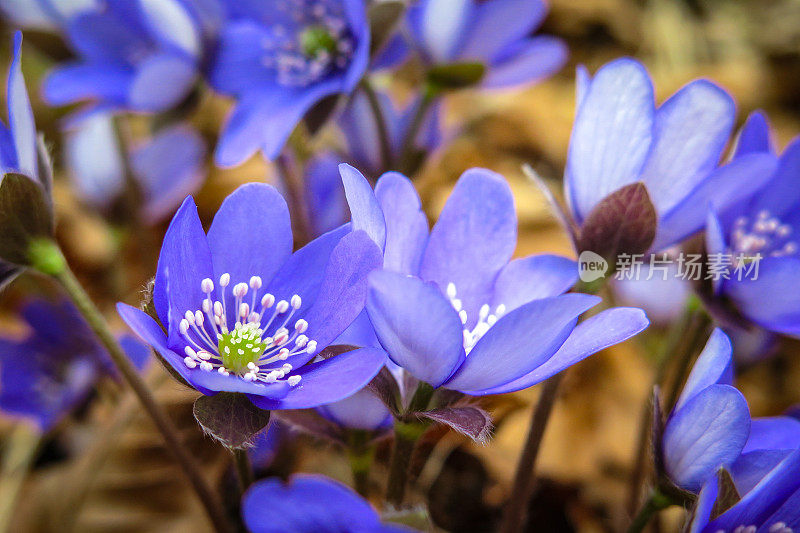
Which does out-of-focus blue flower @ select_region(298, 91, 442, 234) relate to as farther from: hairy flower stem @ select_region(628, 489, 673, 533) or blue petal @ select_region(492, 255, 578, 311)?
hairy flower stem @ select_region(628, 489, 673, 533)

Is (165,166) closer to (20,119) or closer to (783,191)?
(20,119)

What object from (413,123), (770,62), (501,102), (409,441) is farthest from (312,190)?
(770,62)

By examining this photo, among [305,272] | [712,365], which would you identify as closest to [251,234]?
[305,272]

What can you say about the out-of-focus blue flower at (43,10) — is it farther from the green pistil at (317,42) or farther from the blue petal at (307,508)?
the blue petal at (307,508)

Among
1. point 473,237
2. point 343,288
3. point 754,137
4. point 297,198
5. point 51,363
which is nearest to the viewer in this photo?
point 343,288

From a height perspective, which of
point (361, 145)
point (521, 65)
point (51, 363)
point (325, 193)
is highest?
point (521, 65)

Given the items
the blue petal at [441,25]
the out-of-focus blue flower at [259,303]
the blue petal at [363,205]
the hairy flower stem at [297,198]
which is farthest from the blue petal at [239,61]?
the blue petal at [363,205]

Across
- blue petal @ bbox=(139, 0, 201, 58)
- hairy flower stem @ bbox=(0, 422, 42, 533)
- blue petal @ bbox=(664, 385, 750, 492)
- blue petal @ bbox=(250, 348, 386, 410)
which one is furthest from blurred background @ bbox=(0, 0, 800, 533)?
blue petal @ bbox=(139, 0, 201, 58)

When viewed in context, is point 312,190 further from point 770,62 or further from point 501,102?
point 770,62
